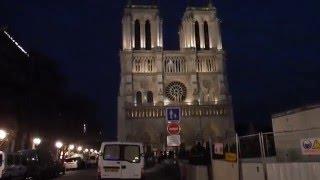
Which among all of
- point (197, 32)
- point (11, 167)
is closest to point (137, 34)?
point (197, 32)

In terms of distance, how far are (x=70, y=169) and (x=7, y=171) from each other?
21.6 metres

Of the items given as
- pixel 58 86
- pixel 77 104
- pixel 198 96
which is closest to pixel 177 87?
pixel 198 96

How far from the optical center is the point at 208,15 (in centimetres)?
8400

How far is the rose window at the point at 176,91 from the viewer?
78.9m

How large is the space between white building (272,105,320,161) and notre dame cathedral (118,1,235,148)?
5960cm

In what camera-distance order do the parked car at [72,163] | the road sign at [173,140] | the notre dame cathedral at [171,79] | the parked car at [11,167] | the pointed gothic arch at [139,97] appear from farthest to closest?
1. the pointed gothic arch at [139,97]
2. the notre dame cathedral at [171,79]
3. the parked car at [72,163]
4. the parked car at [11,167]
5. the road sign at [173,140]

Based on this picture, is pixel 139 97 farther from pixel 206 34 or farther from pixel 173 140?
pixel 173 140

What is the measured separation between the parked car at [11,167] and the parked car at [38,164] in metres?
0.56

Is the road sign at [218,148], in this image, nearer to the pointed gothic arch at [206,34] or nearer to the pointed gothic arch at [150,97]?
the pointed gothic arch at [150,97]

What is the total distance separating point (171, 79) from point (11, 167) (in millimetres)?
58648

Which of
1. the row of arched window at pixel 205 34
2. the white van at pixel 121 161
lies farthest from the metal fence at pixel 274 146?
the row of arched window at pixel 205 34

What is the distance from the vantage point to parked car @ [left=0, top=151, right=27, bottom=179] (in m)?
21.3

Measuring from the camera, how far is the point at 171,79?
80062mm

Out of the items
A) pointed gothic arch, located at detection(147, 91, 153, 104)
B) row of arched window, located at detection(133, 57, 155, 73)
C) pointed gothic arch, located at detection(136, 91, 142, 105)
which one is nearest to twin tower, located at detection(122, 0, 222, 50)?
row of arched window, located at detection(133, 57, 155, 73)
